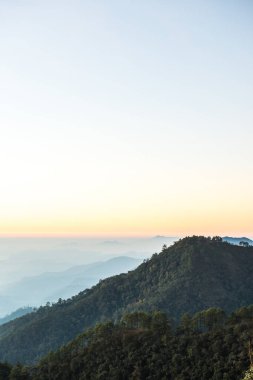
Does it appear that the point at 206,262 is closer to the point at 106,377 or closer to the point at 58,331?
the point at 58,331

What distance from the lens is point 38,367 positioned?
70.2 meters

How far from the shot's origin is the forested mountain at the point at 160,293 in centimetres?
11662

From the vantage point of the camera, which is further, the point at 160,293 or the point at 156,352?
the point at 160,293

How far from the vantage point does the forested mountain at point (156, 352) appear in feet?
176

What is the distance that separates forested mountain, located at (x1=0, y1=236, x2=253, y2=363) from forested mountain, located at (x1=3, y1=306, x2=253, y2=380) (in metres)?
40.2

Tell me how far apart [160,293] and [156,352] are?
59423 millimetres

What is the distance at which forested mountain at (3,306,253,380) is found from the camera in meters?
53.7

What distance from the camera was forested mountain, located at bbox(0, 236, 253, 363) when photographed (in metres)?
117

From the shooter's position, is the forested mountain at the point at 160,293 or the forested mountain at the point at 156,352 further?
the forested mountain at the point at 160,293

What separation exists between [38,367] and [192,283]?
2393 inches

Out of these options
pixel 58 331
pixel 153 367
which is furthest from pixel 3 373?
pixel 58 331

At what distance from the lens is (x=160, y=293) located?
12031 centimetres

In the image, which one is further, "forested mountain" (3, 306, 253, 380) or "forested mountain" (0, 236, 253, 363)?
"forested mountain" (0, 236, 253, 363)

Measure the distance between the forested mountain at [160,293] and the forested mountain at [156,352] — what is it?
40169mm
